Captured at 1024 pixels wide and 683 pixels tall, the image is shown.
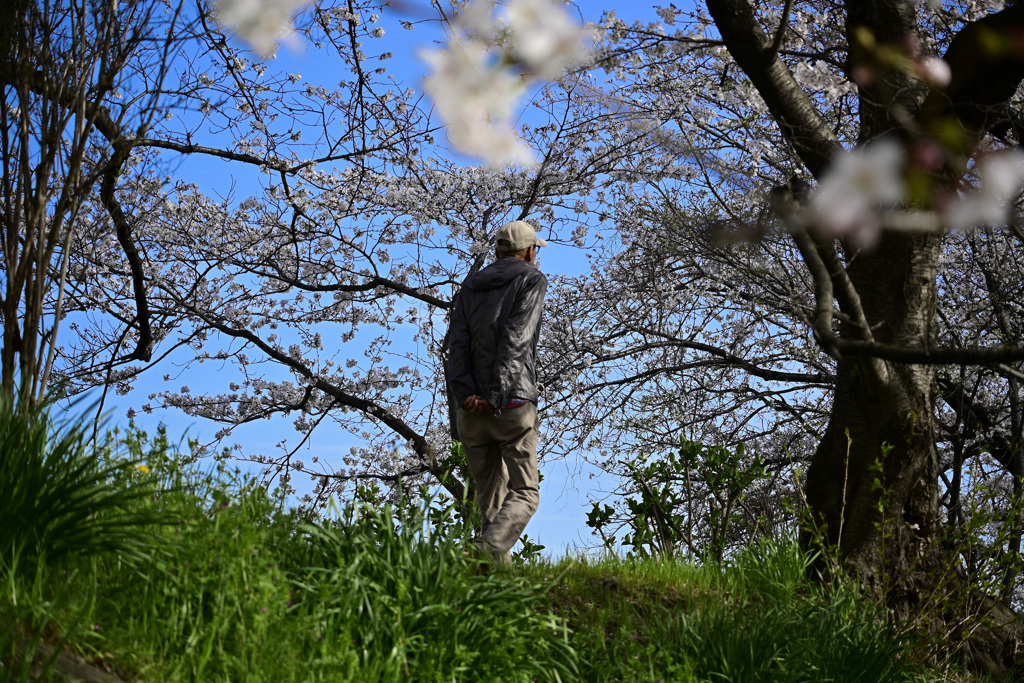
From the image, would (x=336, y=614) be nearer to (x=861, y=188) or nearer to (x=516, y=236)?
(x=516, y=236)

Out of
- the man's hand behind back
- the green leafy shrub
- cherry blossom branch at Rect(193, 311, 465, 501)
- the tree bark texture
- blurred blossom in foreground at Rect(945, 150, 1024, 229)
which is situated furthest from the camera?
cherry blossom branch at Rect(193, 311, 465, 501)

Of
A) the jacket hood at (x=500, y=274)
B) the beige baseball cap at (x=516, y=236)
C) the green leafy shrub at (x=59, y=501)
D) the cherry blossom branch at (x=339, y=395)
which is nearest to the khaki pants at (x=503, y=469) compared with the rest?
the jacket hood at (x=500, y=274)

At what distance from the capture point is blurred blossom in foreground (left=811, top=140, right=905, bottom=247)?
4020mm

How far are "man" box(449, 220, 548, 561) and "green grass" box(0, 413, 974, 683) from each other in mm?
487

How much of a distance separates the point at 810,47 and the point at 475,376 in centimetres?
425

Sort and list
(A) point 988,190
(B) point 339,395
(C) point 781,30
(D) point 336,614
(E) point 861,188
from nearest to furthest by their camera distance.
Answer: (D) point 336,614
(E) point 861,188
(C) point 781,30
(A) point 988,190
(B) point 339,395

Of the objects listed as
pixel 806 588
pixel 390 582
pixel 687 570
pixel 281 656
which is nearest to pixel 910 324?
pixel 806 588

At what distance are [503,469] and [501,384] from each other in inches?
27.9

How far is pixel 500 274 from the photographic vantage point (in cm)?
519

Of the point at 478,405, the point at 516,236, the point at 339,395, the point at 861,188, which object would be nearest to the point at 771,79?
the point at 861,188

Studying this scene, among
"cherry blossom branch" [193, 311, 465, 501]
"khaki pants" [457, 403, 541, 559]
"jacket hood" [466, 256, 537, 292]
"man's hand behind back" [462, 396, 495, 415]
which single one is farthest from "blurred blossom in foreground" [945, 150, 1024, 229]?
"cherry blossom branch" [193, 311, 465, 501]

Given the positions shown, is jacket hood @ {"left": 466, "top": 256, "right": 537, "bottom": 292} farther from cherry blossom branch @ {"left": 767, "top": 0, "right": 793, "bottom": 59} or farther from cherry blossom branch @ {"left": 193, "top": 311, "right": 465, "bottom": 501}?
cherry blossom branch @ {"left": 193, "top": 311, "right": 465, "bottom": 501}

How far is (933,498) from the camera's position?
19.5ft

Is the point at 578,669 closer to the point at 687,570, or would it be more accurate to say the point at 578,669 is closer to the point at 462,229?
the point at 687,570
